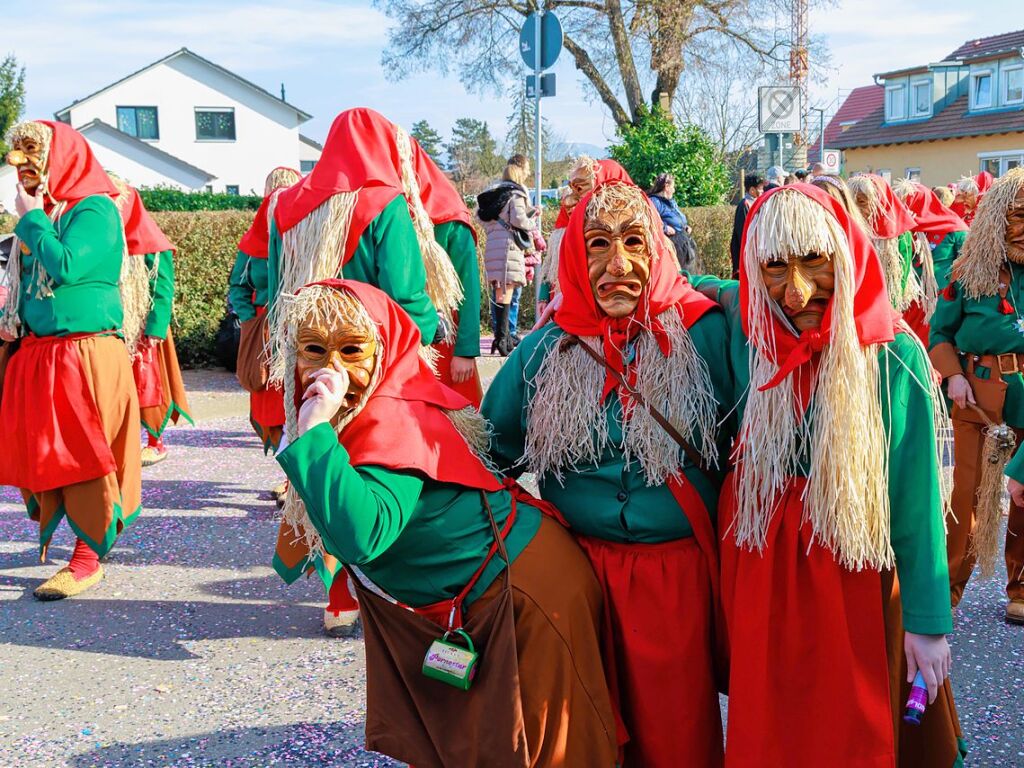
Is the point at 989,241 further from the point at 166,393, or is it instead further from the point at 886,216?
the point at 166,393

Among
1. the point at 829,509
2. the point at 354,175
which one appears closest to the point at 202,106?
the point at 354,175

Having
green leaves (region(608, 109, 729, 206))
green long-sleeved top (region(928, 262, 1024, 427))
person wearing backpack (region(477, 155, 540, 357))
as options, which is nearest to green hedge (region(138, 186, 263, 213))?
green leaves (region(608, 109, 729, 206))

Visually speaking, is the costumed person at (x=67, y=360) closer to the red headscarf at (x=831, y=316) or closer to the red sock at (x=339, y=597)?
the red sock at (x=339, y=597)

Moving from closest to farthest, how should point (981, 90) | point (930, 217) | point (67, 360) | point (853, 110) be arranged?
point (67, 360) → point (930, 217) → point (981, 90) → point (853, 110)

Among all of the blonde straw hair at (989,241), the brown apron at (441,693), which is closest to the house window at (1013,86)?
the blonde straw hair at (989,241)

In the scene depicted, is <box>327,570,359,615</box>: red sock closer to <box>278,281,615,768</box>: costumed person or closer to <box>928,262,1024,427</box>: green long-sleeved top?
<box>278,281,615,768</box>: costumed person

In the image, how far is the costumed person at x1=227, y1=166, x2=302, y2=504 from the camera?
Answer: 17.0 feet

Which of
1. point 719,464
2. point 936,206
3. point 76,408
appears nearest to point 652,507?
point 719,464

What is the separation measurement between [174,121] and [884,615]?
53.9 m

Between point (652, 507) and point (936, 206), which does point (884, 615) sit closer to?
point (652, 507)

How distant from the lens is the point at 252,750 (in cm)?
340

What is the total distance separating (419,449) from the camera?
2414 mm

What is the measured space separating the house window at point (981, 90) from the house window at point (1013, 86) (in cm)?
58

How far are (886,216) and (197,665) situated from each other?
4166mm
